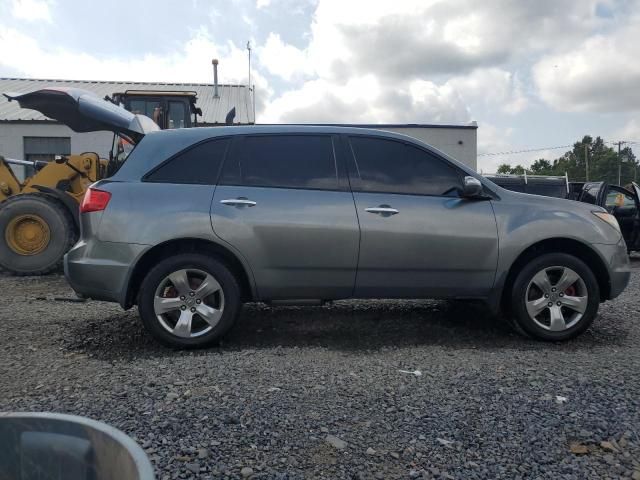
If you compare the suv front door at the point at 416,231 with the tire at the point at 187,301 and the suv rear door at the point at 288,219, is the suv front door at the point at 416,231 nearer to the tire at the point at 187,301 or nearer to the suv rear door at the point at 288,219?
the suv rear door at the point at 288,219

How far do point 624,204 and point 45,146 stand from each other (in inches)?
873

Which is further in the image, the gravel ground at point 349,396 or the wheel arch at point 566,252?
the wheel arch at point 566,252

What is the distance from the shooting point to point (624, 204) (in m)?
11.7

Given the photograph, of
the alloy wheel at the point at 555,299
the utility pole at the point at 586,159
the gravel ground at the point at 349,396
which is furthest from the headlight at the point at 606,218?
the utility pole at the point at 586,159

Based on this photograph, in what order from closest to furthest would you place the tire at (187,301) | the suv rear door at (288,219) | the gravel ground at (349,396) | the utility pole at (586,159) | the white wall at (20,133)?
the gravel ground at (349,396)
the tire at (187,301)
the suv rear door at (288,219)
the white wall at (20,133)
the utility pole at (586,159)

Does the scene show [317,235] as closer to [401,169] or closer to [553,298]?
[401,169]

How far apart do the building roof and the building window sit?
1358mm

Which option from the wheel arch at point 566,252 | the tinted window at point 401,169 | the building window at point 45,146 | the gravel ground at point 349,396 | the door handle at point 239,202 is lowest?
the gravel ground at point 349,396

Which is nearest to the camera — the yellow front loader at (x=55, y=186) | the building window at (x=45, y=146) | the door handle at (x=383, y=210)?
the door handle at (x=383, y=210)

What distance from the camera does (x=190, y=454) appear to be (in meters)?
2.59

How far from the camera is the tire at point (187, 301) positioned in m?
4.32

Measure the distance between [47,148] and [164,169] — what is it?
886 inches

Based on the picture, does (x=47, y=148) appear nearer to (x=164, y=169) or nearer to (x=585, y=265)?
(x=164, y=169)

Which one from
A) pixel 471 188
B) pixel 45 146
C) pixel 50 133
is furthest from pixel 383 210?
pixel 45 146
